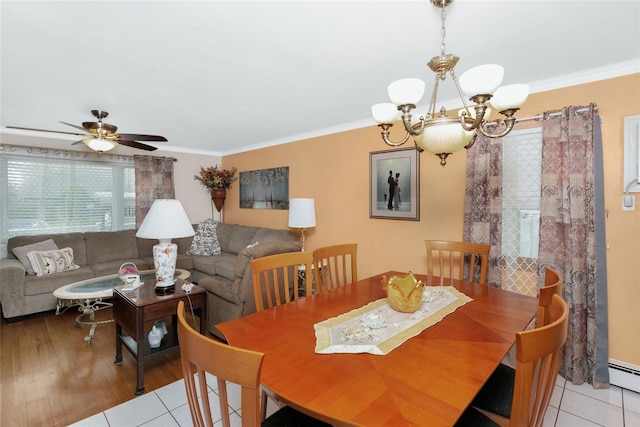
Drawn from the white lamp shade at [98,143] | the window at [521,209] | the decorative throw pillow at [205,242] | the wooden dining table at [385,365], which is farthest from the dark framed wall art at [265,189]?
the wooden dining table at [385,365]

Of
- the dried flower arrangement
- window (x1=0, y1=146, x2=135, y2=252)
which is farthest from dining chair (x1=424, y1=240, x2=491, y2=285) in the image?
window (x1=0, y1=146, x2=135, y2=252)

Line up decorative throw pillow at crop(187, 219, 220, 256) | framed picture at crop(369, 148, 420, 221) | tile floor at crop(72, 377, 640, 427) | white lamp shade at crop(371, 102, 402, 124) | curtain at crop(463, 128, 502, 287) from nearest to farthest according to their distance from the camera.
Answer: white lamp shade at crop(371, 102, 402, 124) < tile floor at crop(72, 377, 640, 427) < curtain at crop(463, 128, 502, 287) < framed picture at crop(369, 148, 420, 221) < decorative throw pillow at crop(187, 219, 220, 256)

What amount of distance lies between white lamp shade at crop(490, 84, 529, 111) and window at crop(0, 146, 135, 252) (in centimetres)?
512

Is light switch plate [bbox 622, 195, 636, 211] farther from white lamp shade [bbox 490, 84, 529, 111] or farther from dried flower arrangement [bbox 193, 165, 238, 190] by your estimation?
dried flower arrangement [bbox 193, 165, 238, 190]

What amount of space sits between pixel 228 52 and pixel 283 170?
8.65 feet

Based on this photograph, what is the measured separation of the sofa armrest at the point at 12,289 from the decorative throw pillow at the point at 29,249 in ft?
0.62

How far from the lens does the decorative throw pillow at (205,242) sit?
15.4ft

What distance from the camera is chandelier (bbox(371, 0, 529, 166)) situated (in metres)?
1.12

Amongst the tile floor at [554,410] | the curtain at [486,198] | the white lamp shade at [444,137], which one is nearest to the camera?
the white lamp shade at [444,137]

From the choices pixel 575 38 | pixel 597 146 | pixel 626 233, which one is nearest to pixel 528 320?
pixel 626 233

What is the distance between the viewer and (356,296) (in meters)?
1.78

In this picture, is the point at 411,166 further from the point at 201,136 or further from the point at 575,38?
the point at 201,136

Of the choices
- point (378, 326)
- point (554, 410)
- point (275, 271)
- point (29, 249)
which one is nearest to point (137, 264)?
point (29, 249)

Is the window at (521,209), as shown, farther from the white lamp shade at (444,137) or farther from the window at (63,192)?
the window at (63,192)
